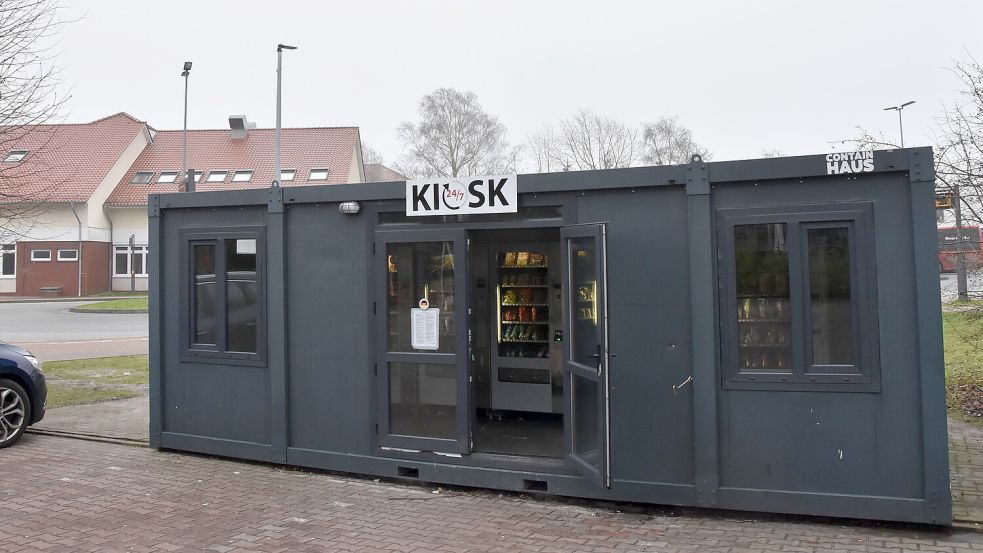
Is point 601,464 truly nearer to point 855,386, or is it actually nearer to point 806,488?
point 806,488

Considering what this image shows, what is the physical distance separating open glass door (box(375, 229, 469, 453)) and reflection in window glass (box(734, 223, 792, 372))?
233 centimetres

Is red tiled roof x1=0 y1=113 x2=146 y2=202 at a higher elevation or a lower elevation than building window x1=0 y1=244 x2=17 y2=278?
higher

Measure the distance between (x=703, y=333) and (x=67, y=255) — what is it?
1583 inches

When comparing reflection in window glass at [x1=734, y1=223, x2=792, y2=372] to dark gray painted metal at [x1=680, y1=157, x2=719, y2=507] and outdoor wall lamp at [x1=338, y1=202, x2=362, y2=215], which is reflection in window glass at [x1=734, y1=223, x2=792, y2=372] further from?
outdoor wall lamp at [x1=338, y1=202, x2=362, y2=215]

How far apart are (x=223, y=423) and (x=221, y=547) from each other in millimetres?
2693

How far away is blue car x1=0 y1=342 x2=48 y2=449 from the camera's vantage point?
8.20 m

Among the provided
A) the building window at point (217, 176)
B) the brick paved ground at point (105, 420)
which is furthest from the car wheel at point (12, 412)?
the building window at point (217, 176)

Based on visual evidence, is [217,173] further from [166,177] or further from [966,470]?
[966,470]

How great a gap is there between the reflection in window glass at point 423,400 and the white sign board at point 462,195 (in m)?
1.41

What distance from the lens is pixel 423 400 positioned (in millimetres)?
6738

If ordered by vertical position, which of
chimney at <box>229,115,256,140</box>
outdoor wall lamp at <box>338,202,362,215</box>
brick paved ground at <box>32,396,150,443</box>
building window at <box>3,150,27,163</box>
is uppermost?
chimney at <box>229,115,256,140</box>

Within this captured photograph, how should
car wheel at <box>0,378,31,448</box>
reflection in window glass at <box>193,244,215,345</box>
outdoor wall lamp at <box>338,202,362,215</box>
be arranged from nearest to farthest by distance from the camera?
outdoor wall lamp at <box>338,202,362,215</box>, reflection in window glass at <box>193,244,215,345</box>, car wheel at <box>0,378,31,448</box>

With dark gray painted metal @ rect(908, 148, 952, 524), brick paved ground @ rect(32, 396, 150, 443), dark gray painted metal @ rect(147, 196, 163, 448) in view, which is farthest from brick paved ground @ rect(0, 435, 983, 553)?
brick paved ground @ rect(32, 396, 150, 443)

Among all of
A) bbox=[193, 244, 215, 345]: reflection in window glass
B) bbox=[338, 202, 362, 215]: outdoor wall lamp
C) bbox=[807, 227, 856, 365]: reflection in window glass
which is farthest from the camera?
bbox=[193, 244, 215, 345]: reflection in window glass
